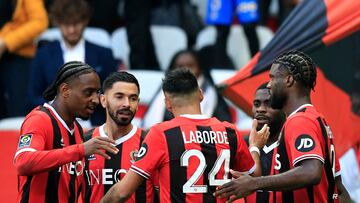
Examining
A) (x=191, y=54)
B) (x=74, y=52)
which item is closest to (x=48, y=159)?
(x=74, y=52)

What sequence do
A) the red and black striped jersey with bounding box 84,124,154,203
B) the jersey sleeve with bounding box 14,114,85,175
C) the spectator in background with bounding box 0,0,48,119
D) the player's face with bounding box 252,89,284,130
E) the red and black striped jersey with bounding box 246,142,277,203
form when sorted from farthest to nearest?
1. the spectator in background with bounding box 0,0,48,119
2. the player's face with bounding box 252,89,284,130
3. the red and black striped jersey with bounding box 84,124,154,203
4. the red and black striped jersey with bounding box 246,142,277,203
5. the jersey sleeve with bounding box 14,114,85,175

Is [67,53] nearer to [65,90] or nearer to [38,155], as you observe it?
[65,90]

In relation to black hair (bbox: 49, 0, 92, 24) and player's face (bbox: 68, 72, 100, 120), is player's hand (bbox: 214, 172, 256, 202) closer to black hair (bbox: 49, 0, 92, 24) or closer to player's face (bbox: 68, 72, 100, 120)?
player's face (bbox: 68, 72, 100, 120)

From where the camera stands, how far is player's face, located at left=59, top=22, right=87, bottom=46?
1112 centimetres

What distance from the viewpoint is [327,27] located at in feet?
30.1

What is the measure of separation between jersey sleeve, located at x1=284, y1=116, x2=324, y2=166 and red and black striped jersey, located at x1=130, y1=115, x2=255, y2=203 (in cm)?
46

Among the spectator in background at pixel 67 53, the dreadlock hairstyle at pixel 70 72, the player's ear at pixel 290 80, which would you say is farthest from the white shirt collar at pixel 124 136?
the spectator in background at pixel 67 53

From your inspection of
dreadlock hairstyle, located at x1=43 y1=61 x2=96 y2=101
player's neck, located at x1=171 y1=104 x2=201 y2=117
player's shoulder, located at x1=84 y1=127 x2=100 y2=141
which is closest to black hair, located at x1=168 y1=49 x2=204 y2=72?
player's shoulder, located at x1=84 y1=127 x2=100 y2=141

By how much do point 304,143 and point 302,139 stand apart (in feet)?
0.12

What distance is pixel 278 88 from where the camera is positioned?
285 inches

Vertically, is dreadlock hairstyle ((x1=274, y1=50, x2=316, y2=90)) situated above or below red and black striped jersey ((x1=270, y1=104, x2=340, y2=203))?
above

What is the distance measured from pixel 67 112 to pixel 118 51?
5460 mm

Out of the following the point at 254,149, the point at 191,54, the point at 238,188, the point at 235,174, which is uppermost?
the point at 191,54

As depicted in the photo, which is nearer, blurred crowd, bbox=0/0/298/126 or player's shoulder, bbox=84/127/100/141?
player's shoulder, bbox=84/127/100/141
